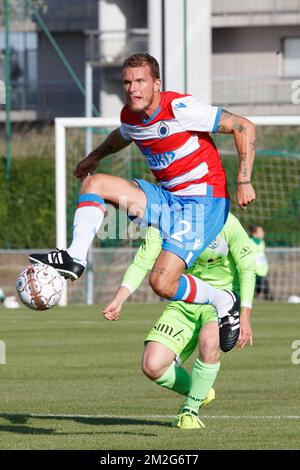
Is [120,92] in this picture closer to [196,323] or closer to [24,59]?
[24,59]

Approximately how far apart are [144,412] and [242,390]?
1.61 meters

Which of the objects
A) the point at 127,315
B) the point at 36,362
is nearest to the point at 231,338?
the point at 36,362

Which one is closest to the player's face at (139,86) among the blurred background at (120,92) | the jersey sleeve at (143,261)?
the jersey sleeve at (143,261)

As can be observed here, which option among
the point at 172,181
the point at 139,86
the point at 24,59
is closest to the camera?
the point at 139,86

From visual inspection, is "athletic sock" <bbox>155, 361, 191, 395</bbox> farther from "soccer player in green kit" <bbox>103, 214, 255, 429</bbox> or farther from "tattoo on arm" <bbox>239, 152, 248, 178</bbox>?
"tattoo on arm" <bbox>239, 152, 248, 178</bbox>

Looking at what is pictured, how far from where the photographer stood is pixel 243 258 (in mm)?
8656

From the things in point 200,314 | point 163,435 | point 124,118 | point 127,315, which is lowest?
point 127,315

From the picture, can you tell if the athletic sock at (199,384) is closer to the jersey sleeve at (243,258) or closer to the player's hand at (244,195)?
the jersey sleeve at (243,258)

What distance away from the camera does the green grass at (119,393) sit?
24.7ft

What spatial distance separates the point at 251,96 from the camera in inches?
1305

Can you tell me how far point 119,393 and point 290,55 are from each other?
27200 millimetres

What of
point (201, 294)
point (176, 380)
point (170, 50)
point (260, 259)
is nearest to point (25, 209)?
point (170, 50)

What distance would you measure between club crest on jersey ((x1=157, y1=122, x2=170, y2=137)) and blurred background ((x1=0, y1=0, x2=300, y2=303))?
1037 cm
